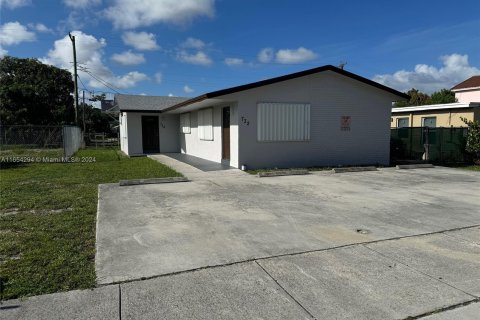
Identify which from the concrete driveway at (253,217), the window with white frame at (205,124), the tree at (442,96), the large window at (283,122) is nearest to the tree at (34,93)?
the window with white frame at (205,124)

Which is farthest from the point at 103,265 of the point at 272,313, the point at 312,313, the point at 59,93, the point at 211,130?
the point at 59,93

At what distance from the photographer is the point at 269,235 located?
16.3ft

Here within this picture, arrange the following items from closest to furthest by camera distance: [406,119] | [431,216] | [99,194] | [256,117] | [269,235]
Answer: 1. [269,235]
2. [431,216]
3. [99,194]
4. [256,117]
5. [406,119]

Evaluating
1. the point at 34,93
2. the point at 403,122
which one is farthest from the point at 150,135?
the point at 34,93

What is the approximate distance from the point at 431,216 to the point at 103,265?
539 centimetres

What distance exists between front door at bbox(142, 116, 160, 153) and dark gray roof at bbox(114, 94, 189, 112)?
0.80 meters

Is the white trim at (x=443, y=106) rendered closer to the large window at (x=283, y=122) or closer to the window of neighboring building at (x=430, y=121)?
the window of neighboring building at (x=430, y=121)

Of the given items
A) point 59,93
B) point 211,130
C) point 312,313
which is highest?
point 59,93

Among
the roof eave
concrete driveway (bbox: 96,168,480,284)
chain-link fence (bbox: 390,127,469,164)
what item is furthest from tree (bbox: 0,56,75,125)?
chain-link fence (bbox: 390,127,469,164)

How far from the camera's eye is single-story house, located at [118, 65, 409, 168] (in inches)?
489

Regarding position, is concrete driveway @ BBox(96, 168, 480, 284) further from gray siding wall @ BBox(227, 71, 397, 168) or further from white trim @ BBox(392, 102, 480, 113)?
white trim @ BBox(392, 102, 480, 113)

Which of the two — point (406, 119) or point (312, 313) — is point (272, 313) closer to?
point (312, 313)

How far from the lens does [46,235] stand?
4.83 m

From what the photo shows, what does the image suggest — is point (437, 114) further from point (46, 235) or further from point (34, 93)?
point (34, 93)
